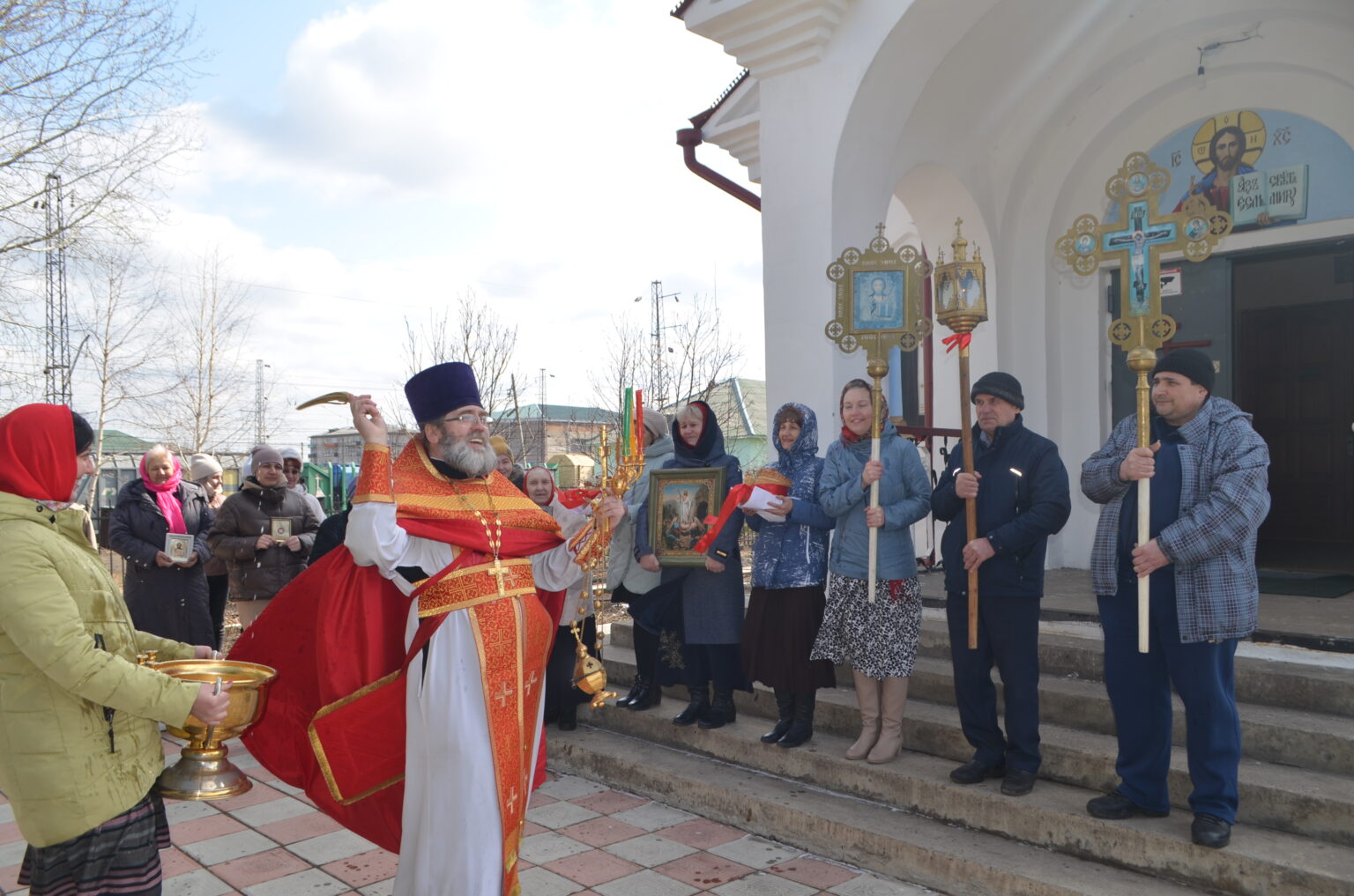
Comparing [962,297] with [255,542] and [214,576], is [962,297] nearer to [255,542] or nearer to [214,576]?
[255,542]

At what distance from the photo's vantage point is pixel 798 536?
5195 mm

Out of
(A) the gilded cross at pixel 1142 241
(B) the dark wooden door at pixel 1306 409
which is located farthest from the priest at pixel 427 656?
(B) the dark wooden door at pixel 1306 409

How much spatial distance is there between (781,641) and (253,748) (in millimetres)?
2608

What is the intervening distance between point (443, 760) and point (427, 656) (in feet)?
1.12

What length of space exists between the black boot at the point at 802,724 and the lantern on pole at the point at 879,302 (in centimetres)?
173

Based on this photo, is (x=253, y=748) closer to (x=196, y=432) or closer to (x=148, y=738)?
(x=148, y=738)

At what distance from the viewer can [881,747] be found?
4.78m

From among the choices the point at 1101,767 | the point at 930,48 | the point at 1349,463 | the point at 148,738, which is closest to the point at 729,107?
the point at 930,48

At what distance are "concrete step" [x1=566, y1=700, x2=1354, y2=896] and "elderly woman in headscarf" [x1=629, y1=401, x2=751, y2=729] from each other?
205 mm

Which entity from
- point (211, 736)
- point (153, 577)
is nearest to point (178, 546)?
point (153, 577)

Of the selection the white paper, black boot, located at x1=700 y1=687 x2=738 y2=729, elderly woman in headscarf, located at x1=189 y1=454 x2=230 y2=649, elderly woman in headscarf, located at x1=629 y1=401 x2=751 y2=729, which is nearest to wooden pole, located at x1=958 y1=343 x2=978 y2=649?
the white paper

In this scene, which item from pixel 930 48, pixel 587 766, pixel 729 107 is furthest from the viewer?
pixel 729 107

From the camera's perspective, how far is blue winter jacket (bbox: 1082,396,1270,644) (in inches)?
142

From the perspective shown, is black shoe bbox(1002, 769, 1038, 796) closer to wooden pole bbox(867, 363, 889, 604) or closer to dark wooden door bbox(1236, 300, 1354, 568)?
wooden pole bbox(867, 363, 889, 604)
